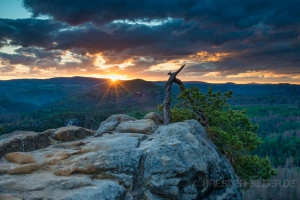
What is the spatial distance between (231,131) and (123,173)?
39.1ft

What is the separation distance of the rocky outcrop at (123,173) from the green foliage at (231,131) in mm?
5259

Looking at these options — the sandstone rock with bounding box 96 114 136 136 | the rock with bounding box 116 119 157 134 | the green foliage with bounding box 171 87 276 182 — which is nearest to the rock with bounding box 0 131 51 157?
the sandstone rock with bounding box 96 114 136 136

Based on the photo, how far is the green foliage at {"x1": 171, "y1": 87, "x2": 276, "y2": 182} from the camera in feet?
56.4

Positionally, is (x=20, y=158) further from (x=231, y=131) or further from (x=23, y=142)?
(x=231, y=131)

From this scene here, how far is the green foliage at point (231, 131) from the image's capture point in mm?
17203

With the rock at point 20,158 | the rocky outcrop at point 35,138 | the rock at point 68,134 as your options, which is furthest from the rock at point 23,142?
the rock at point 20,158

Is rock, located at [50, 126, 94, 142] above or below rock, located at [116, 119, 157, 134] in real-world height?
below

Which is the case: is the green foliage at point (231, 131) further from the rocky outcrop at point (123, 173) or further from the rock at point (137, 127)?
the rocky outcrop at point (123, 173)

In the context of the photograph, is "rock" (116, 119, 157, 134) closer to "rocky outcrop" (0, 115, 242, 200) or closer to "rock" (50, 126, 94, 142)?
"rock" (50, 126, 94, 142)

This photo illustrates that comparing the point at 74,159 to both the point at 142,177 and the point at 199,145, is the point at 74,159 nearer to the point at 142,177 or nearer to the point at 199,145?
the point at 142,177

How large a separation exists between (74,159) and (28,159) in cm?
262

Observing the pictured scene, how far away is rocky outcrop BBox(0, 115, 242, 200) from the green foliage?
526 centimetres

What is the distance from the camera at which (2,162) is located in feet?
38.9

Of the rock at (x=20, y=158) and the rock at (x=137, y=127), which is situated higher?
the rock at (x=137, y=127)
